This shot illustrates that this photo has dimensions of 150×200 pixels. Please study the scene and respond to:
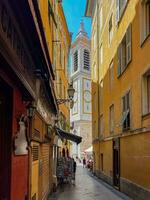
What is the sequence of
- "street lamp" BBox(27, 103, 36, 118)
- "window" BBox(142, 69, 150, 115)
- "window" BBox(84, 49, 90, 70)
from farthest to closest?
"window" BBox(84, 49, 90, 70)
"window" BBox(142, 69, 150, 115)
"street lamp" BBox(27, 103, 36, 118)

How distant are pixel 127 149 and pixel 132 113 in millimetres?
1985

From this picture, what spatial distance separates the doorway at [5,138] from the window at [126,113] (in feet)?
45.4

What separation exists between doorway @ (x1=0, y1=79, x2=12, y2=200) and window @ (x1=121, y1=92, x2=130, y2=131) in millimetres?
13841

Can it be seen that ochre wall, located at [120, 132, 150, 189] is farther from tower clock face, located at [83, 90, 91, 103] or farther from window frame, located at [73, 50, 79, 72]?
window frame, located at [73, 50, 79, 72]

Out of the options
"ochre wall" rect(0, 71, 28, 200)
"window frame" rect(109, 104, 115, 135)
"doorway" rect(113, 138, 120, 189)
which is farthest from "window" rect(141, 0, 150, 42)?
"ochre wall" rect(0, 71, 28, 200)

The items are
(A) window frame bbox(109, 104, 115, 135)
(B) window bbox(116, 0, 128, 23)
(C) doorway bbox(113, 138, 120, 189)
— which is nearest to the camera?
(B) window bbox(116, 0, 128, 23)

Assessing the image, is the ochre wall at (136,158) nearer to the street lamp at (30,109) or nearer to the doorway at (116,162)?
the doorway at (116,162)

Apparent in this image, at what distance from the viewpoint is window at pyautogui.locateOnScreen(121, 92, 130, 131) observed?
1997 cm

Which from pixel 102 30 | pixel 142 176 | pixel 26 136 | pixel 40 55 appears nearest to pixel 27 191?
pixel 26 136

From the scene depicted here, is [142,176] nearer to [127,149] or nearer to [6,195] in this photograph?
[127,149]

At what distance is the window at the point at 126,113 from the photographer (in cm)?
1997

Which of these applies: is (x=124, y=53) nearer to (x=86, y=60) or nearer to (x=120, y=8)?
(x=120, y=8)

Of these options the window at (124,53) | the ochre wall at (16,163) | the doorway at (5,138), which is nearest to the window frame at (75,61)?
the window at (124,53)

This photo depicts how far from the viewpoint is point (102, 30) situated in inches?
1278
